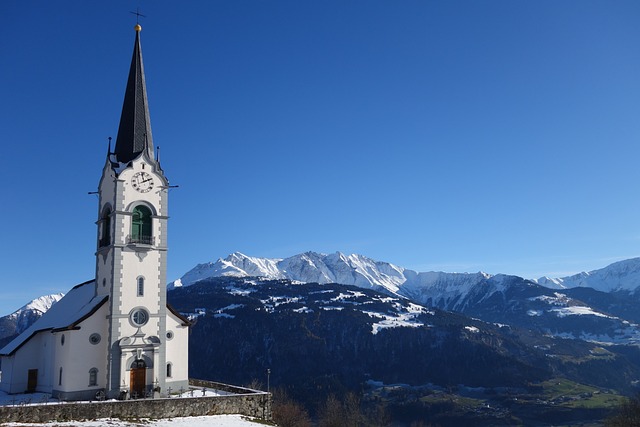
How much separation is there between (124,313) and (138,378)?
17.5 feet

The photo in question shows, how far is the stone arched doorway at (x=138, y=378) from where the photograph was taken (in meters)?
50.3

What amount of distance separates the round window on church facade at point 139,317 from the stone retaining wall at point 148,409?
28.3ft

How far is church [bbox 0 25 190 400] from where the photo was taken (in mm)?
49812

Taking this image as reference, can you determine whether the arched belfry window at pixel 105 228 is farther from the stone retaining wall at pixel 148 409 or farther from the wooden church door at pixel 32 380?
the stone retaining wall at pixel 148 409

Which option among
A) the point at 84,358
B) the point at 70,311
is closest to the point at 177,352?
the point at 84,358

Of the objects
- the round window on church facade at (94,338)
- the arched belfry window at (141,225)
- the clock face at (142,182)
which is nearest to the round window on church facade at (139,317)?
the round window on church facade at (94,338)

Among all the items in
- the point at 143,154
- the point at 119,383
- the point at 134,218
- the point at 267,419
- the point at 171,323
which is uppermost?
the point at 143,154

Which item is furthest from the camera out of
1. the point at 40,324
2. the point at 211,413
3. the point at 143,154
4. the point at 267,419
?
the point at 40,324

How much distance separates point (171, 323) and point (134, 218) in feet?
32.4

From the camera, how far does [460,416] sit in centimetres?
19225

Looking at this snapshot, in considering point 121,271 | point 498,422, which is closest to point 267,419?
point 121,271

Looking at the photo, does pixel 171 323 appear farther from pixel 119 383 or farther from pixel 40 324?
pixel 40 324

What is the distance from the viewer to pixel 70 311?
5559cm

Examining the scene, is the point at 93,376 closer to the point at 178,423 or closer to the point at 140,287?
the point at 140,287
